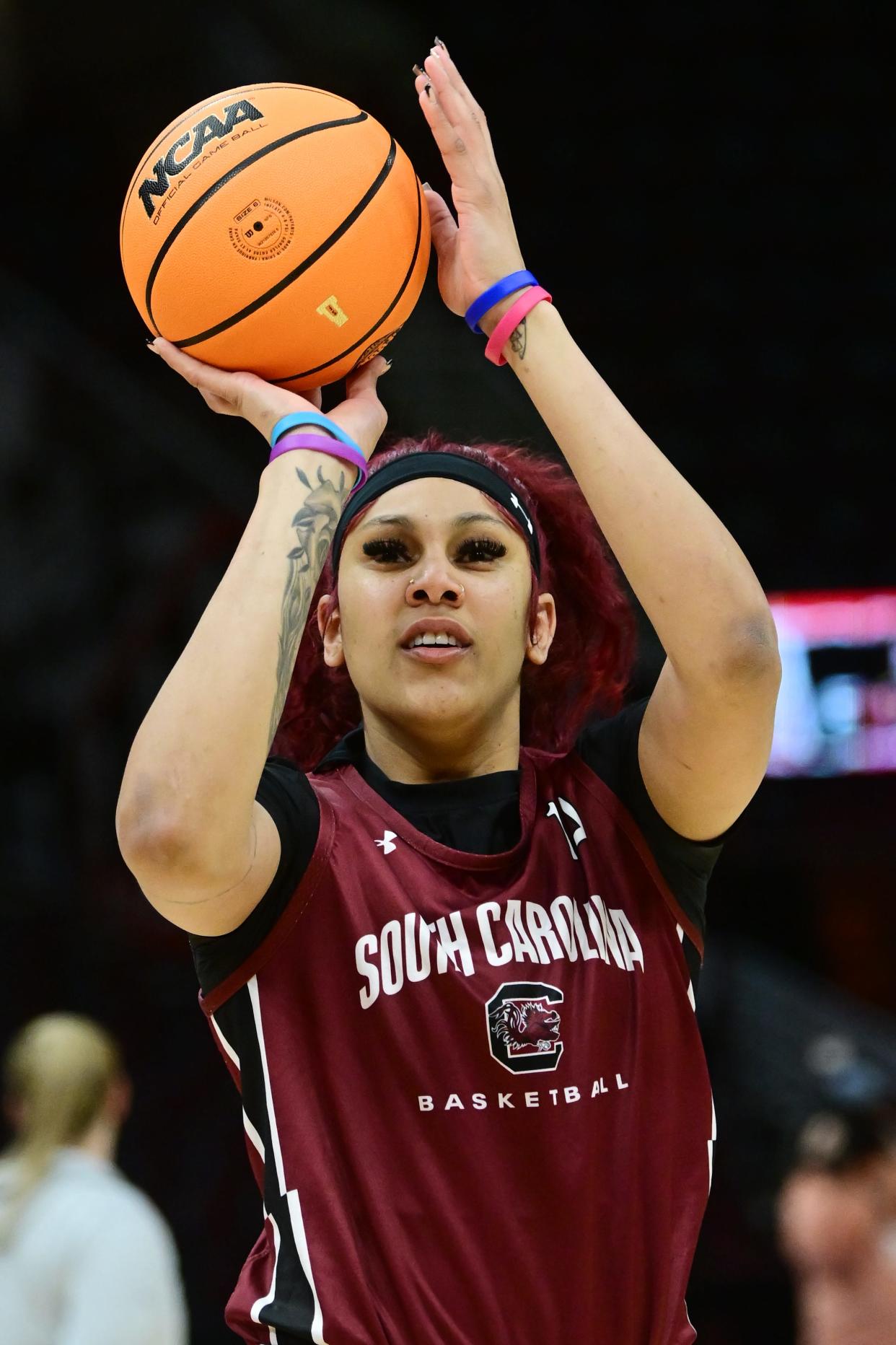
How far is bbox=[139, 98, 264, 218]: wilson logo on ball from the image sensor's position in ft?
7.00

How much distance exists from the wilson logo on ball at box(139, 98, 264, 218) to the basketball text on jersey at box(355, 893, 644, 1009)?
107 cm

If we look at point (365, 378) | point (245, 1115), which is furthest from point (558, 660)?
point (245, 1115)

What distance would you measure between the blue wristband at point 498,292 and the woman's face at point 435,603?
0.85 ft

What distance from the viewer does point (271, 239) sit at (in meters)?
2.10

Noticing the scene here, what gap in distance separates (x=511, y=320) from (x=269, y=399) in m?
0.35

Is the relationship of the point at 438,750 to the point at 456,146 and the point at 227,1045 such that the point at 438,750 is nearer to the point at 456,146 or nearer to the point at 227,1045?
the point at 227,1045

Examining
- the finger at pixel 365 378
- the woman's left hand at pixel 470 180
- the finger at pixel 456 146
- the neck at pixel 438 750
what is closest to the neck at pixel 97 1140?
the neck at pixel 438 750

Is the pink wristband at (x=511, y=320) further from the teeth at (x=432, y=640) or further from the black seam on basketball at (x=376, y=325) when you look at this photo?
the teeth at (x=432, y=640)

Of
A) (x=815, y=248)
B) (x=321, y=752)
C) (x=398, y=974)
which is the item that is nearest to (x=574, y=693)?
(x=321, y=752)

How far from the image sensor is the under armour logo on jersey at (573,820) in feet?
6.98

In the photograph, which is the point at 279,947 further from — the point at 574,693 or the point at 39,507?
the point at 39,507

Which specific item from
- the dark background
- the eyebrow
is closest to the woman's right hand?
the eyebrow

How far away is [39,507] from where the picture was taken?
7082 mm

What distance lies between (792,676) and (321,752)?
541 cm
